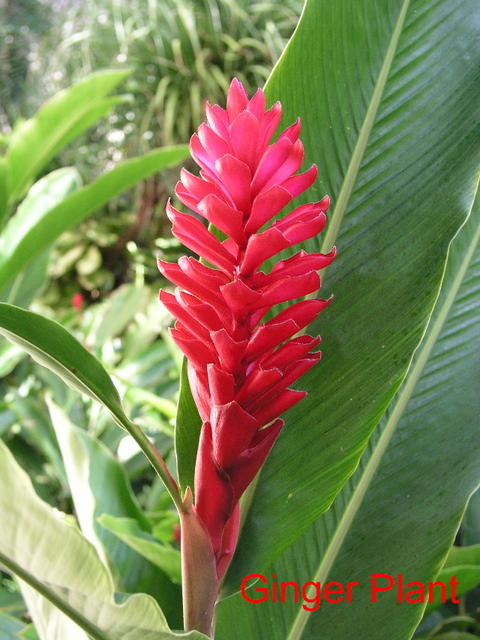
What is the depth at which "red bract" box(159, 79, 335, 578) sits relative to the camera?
0.41 m

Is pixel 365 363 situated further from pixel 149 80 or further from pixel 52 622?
pixel 149 80

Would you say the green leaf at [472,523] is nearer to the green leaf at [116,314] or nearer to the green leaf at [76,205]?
the green leaf at [76,205]

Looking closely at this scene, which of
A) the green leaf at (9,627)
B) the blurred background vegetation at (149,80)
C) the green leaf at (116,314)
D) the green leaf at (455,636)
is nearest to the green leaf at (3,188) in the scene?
the green leaf at (116,314)

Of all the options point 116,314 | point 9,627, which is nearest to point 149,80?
point 116,314

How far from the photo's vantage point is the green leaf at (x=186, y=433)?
19.9 inches

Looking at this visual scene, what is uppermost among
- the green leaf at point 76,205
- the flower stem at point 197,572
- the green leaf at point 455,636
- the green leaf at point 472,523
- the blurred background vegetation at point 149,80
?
the blurred background vegetation at point 149,80

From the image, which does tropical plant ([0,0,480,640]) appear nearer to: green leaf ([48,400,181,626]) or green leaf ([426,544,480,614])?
green leaf ([48,400,181,626])

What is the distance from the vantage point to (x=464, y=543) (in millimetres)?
1078

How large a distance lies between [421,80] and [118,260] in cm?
339

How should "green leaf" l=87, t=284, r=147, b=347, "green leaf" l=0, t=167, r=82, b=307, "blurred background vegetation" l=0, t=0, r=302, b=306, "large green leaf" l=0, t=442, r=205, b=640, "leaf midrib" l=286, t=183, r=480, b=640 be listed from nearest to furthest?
"large green leaf" l=0, t=442, r=205, b=640, "leaf midrib" l=286, t=183, r=480, b=640, "green leaf" l=0, t=167, r=82, b=307, "green leaf" l=87, t=284, r=147, b=347, "blurred background vegetation" l=0, t=0, r=302, b=306

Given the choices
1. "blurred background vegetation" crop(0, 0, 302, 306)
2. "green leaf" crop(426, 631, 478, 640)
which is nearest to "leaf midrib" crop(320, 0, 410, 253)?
"green leaf" crop(426, 631, 478, 640)

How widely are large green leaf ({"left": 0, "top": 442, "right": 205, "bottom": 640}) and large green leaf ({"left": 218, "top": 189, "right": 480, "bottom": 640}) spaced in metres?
0.26

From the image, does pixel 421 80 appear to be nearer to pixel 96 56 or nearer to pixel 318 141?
pixel 318 141

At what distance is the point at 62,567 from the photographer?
0.39 m
